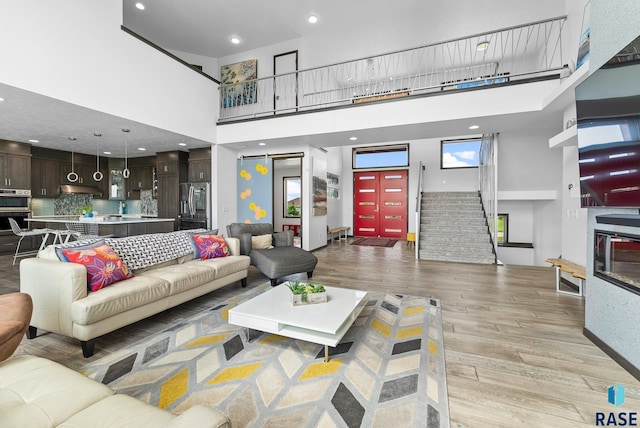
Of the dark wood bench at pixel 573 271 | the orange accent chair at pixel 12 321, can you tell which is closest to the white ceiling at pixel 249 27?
the dark wood bench at pixel 573 271

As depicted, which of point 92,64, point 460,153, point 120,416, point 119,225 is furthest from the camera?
point 460,153

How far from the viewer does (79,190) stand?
7414 millimetres

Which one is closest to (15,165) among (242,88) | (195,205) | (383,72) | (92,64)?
(195,205)

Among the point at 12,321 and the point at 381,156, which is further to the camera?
the point at 381,156

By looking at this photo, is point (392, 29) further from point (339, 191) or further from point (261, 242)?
point (261, 242)

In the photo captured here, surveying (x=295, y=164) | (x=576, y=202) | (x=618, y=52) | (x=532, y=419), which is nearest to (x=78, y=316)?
(x=532, y=419)

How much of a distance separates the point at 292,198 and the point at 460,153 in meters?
5.73

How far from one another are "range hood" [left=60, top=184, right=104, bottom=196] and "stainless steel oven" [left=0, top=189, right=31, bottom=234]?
70cm

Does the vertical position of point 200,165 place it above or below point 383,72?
below

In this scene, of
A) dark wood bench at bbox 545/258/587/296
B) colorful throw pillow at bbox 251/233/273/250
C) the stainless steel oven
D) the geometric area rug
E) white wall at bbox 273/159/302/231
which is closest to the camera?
the geometric area rug

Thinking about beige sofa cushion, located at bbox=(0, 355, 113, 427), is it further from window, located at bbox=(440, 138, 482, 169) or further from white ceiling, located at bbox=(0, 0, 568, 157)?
window, located at bbox=(440, 138, 482, 169)

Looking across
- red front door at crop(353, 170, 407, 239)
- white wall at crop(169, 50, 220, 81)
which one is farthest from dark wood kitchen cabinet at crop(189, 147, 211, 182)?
red front door at crop(353, 170, 407, 239)

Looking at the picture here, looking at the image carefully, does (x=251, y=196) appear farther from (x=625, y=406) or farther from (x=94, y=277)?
(x=625, y=406)

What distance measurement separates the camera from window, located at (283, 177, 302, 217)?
985 centimetres
